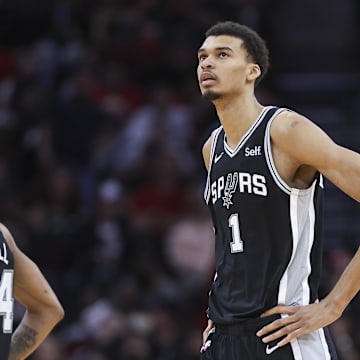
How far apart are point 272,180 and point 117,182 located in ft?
21.5

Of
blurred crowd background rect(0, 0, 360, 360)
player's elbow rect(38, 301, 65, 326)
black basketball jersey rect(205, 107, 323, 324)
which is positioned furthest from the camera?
blurred crowd background rect(0, 0, 360, 360)

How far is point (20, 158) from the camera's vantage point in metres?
12.7

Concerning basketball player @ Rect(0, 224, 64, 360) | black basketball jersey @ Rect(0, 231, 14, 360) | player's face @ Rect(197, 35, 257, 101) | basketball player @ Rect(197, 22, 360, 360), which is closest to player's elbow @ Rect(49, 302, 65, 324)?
basketball player @ Rect(0, 224, 64, 360)

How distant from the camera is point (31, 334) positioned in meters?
6.24

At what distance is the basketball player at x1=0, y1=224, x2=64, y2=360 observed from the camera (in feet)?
18.5

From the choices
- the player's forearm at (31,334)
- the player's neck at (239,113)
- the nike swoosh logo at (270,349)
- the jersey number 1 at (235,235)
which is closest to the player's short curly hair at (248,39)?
the player's neck at (239,113)

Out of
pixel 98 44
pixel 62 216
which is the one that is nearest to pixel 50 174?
pixel 62 216

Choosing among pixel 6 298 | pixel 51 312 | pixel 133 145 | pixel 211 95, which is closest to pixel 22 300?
pixel 51 312

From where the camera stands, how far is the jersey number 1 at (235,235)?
5.86m

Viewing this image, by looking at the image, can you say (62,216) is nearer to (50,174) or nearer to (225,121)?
(50,174)

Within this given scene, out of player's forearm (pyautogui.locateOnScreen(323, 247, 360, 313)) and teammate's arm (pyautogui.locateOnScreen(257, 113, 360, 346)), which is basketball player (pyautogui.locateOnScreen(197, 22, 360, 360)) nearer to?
teammate's arm (pyautogui.locateOnScreen(257, 113, 360, 346))

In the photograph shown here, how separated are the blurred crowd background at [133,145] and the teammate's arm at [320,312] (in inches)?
157

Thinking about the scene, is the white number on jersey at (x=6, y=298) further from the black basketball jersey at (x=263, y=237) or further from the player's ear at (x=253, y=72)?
the player's ear at (x=253, y=72)

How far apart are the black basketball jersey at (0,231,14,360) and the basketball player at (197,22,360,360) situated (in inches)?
41.4
